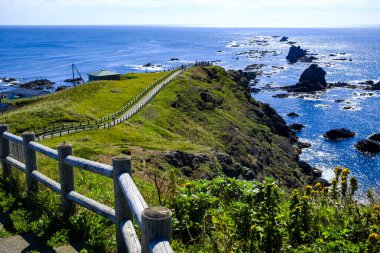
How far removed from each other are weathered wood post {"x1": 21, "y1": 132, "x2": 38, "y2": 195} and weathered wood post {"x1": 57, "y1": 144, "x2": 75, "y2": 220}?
5.49ft

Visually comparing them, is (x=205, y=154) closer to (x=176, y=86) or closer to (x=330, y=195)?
(x=330, y=195)

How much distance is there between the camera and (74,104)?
188 feet

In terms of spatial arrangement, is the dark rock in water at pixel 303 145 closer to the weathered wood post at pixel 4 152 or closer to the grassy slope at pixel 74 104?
the grassy slope at pixel 74 104

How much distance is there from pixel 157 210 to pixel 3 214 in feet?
21.1

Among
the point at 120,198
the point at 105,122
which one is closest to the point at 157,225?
the point at 120,198

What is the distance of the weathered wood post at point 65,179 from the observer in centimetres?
843

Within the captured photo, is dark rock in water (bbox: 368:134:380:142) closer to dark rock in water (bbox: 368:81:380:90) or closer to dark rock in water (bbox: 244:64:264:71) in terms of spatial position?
dark rock in water (bbox: 368:81:380:90)

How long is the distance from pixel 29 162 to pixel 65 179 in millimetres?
1831

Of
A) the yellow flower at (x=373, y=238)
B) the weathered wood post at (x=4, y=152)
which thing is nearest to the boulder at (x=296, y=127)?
the weathered wood post at (x=4, y=152)

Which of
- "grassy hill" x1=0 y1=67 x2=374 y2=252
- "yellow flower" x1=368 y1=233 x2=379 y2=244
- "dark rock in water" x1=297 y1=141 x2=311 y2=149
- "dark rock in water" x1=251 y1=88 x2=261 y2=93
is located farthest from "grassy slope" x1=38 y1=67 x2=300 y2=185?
"dark rock in water" x1=251 y1=88 x2=261 y2=93

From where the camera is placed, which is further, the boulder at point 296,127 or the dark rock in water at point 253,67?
the dark rock in water at point 253,67

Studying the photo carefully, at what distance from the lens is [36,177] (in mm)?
9500

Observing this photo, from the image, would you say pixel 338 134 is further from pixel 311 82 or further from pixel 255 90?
pixel 311 82

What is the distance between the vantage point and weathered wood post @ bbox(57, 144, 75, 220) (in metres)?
8.43
